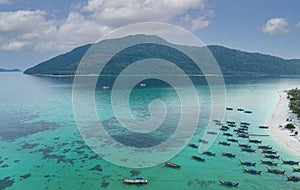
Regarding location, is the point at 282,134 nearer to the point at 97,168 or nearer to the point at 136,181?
the point at 136,181

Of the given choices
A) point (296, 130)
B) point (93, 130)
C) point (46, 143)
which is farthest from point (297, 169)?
point (46, 143)

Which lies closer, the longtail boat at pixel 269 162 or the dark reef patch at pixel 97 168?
the dark reef patch at pixel 97 168

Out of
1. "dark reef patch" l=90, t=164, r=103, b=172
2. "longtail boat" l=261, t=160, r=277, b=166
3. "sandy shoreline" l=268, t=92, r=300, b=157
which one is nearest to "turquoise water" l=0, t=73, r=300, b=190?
"dark reef patch" l=90, t=164, r=103, b=172

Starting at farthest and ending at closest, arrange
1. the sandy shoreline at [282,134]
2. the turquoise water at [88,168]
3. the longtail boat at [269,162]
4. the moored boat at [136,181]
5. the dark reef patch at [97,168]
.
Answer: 1. the sandy shoreline at [282,134]
2. the longtail boat at [269,162]
3. the dark reef patch at [97,168]
4. the turquoise water at [88,168]
5. the moored boat at [136,181]

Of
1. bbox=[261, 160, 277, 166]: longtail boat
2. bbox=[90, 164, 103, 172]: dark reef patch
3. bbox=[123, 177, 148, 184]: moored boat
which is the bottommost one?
bbox=[90, 164, 103, 172]: dark reef patch

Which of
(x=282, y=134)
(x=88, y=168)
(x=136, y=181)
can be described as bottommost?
(x=88, y=168)

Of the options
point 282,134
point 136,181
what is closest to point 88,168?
point 136,181

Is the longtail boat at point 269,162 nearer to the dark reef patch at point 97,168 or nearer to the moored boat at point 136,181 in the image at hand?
the moored boat at point 136,181

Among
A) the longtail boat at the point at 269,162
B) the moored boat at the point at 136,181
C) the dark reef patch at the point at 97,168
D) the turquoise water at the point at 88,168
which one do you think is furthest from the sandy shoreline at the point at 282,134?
the dark reef patch at the point at 97,168

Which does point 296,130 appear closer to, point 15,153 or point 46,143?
point 46,143

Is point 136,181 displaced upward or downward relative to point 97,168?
upward

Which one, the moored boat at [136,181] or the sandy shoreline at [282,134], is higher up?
the sandy shoreline at [282,134]

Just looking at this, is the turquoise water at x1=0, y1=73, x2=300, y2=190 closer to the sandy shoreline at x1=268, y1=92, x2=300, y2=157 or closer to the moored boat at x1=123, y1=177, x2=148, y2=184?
the moored boat at x1=123, y1=177, x2=148, y2=184
